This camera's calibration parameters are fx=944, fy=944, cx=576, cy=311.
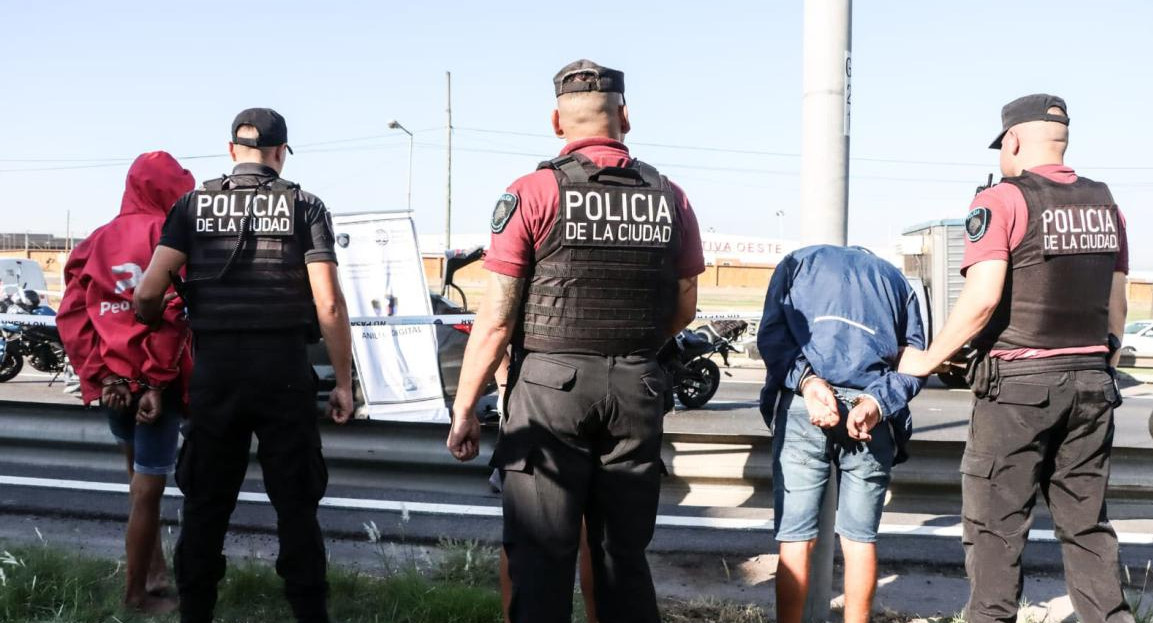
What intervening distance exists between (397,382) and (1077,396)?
706 centimetres

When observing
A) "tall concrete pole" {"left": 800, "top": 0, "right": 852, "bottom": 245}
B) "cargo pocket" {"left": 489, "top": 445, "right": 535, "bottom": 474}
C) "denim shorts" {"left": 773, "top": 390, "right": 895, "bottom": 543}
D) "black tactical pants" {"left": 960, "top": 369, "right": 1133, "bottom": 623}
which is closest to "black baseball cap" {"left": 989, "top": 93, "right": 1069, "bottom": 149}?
"tall concrete pole" {"left": 800, "top": 0, "right": 852, "bottom": 245}

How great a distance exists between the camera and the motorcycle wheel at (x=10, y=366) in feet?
39.2

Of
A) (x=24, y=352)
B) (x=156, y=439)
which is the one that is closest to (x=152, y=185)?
(x=156, y=439)

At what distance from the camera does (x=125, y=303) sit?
3609 millimetres

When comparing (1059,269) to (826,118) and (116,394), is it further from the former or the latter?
(116,394)

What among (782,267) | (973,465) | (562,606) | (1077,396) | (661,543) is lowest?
(661,543)

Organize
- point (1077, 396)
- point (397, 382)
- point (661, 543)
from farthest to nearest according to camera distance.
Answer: point (397, 382) → point (661, 543) → point (1077, 396)

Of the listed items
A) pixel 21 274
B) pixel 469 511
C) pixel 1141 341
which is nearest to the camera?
pixel 469 511

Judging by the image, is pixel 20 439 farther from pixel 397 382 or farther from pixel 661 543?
pixel 397 382

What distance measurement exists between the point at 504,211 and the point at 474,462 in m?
1.99

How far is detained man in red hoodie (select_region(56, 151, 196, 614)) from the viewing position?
353 centimetres

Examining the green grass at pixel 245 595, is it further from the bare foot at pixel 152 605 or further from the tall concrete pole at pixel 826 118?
the tall concrete pole at pixel 826 118

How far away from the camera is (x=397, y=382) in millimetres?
9250

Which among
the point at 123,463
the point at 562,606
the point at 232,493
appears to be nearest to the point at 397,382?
the point at 123,463
